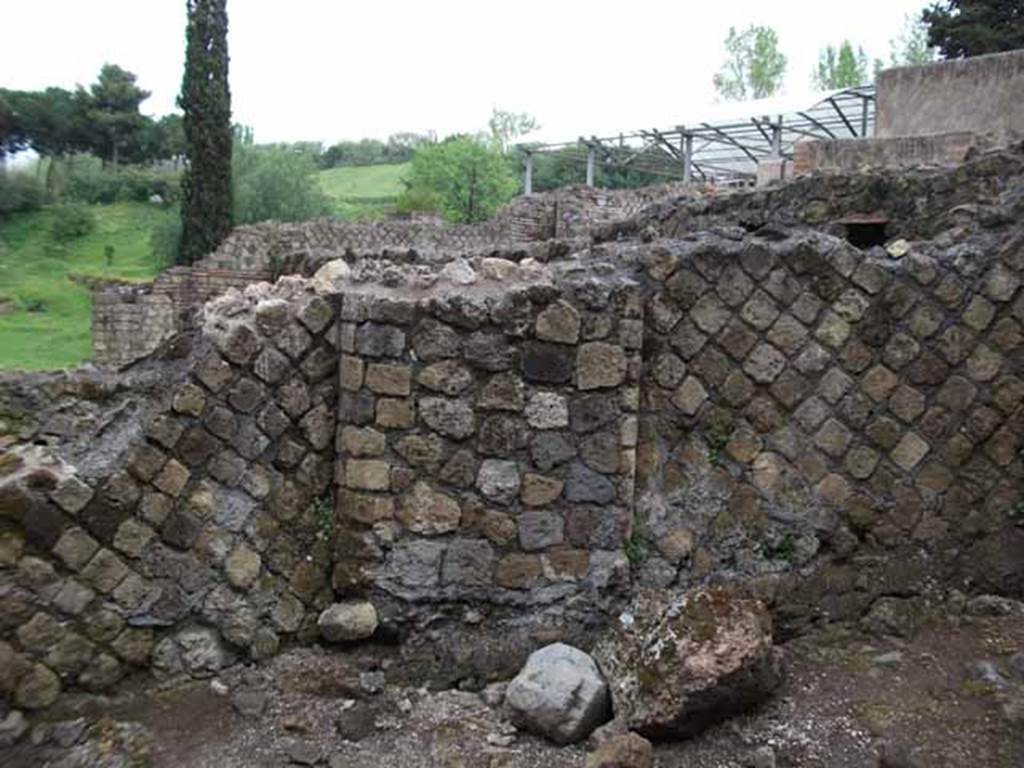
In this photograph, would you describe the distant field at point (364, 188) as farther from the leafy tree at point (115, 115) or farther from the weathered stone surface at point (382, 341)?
the weathered stone surface at point (382, 341)

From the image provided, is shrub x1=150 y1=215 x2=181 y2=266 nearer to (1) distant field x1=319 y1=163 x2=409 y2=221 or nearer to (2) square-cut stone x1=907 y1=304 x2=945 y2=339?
(1) distant field x1=319 y1=163 x2=409 y2=221

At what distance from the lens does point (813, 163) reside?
7758 millimetres

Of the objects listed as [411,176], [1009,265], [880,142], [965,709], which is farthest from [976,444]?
[411,176]

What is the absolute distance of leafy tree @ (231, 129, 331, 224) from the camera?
24375mm

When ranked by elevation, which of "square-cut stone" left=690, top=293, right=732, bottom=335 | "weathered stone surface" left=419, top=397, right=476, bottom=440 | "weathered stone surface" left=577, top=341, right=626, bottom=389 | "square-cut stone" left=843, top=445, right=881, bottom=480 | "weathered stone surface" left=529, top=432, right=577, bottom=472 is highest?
"square-cut stone" left=690, top=293, right=732, bottom=335

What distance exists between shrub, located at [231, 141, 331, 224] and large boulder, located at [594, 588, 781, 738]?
21824 millimetres

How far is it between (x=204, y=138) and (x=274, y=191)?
5.27 metres

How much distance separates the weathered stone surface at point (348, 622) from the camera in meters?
3.44

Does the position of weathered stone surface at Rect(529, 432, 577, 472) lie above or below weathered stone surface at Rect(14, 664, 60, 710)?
above

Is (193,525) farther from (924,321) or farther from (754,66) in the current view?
(754,66)

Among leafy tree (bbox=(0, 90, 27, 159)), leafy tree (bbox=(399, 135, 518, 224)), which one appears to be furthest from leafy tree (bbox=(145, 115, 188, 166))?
leafy tree (bbox=(399, 135, 518, 224))

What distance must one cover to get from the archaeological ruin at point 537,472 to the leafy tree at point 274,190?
832 inches

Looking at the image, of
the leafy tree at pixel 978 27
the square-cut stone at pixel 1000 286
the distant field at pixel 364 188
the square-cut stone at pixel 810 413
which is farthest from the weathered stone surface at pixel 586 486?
the distant field at pixel 364 188

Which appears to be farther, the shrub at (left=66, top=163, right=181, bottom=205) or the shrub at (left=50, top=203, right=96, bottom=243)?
the shrub at (left=66, top=163, right=181, bottom=205)
